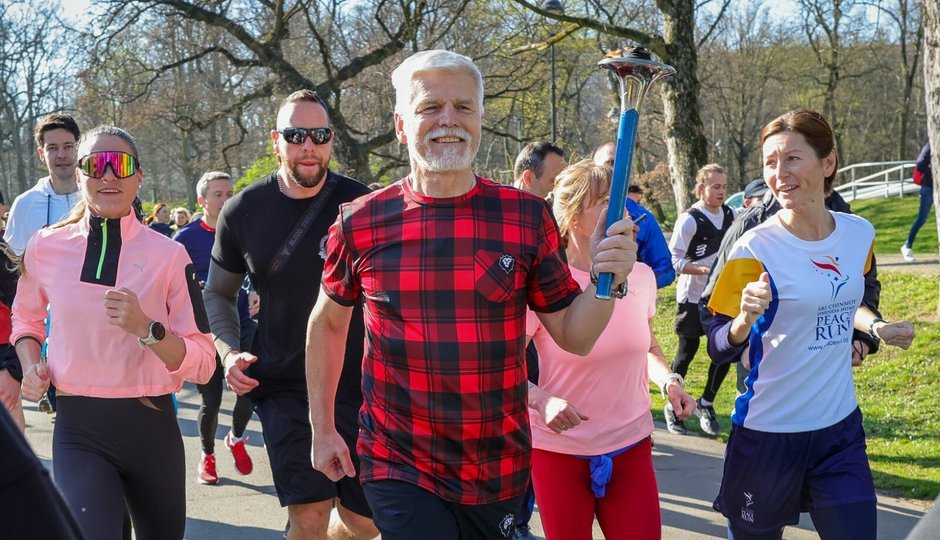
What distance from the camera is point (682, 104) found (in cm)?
1412

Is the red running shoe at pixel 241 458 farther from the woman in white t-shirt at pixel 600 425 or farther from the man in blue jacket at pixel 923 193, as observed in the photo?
the man in blue jacket at pixel 923 193

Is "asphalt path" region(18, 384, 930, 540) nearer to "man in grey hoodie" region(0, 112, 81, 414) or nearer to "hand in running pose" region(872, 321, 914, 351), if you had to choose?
"man in grey hoodie" region(0, 112, 81, 414)

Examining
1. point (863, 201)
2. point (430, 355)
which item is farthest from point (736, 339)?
point (863, 201)

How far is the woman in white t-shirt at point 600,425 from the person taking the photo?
3721mm

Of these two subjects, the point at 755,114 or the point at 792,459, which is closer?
the point at 792,459

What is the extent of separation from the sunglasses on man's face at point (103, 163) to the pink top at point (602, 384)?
67.9 inches

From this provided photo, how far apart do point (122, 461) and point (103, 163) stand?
1.17 metres

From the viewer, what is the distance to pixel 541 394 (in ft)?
11.3

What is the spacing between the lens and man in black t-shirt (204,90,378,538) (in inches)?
169

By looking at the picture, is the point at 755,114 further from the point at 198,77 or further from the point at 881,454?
the point at 881,454

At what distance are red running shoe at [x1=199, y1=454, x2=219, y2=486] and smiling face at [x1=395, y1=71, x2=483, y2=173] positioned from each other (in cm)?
463

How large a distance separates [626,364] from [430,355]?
1.20m

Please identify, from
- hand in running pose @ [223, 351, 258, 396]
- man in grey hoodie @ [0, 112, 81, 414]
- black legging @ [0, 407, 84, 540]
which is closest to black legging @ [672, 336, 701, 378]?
man in grey hoodie @ [0, 112, 81, 414]

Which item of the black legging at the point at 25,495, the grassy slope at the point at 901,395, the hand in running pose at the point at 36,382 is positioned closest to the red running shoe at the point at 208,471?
the hand in running pose at the point at 36,382
